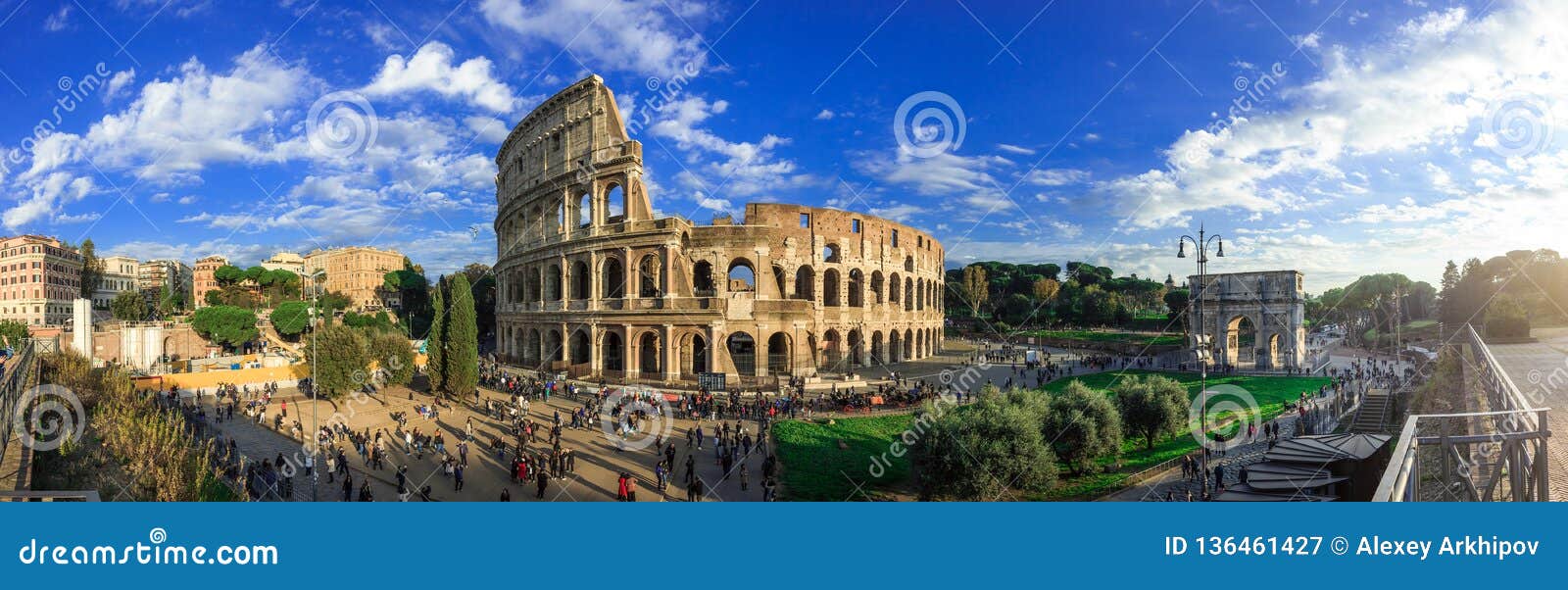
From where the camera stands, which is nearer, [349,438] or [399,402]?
[349,438]

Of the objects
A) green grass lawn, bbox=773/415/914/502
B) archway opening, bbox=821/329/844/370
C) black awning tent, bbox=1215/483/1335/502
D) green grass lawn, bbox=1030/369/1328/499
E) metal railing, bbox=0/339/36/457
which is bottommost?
green grass lawn, bbox=1030/369/1328/499

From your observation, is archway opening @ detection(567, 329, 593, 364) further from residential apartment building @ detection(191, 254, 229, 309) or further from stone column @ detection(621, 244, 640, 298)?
residential apartment building @ detection(191, 254, 229, 309)

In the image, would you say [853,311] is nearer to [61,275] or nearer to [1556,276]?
[1556,276]

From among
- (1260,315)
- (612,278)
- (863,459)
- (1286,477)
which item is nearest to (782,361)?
(612,278)

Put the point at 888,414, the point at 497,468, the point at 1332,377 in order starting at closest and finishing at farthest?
the point at 497,468, the point at 888,414, the point at 1332,377

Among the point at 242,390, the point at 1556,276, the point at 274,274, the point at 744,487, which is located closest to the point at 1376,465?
the point at 744,487

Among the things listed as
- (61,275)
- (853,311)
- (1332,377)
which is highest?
(61,275)

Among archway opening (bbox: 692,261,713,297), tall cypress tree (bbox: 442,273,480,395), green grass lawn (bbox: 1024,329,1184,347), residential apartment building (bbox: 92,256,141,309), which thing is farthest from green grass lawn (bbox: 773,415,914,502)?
residential apartment building (bbox: 92,256,141,309)

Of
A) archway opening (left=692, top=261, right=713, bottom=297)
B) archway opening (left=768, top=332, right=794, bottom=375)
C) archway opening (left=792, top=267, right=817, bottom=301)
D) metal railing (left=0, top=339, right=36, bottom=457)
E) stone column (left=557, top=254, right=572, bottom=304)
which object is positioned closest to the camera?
metal railing (left=0, top=339, right=36, bottom=457)
